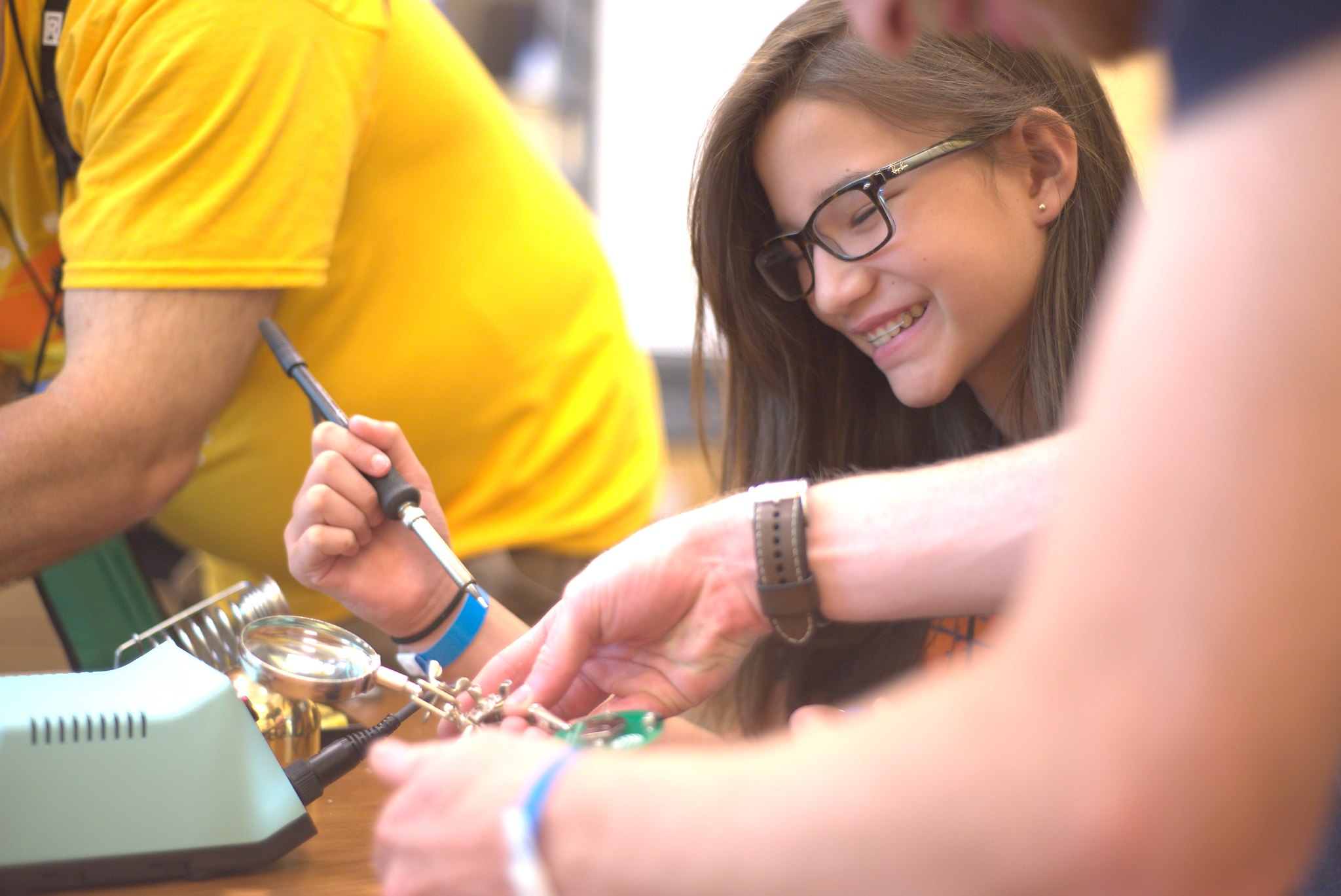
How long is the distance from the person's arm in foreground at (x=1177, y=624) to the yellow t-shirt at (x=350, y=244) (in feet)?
3.19

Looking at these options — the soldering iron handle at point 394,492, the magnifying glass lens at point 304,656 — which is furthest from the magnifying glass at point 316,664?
the soldering iron handle at point 394,492

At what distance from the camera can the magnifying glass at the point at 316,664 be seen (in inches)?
33.3

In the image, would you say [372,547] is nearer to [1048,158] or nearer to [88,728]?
[88,728]

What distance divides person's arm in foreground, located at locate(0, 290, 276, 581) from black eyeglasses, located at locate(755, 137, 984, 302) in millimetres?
543

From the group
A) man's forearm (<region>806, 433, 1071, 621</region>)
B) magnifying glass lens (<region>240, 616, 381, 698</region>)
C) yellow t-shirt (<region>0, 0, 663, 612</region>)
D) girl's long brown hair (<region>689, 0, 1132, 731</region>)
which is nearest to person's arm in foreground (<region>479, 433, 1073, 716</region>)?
man's forearm (<region>806, 433, 1071, 621</region>)

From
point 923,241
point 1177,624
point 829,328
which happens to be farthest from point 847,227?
point 1177,624

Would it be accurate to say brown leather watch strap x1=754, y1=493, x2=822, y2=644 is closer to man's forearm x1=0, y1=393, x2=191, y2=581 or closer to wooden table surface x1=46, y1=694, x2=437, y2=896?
wooden table surface x1=46, y1=694, x2=437, y2=896

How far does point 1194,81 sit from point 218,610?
910 millimetres

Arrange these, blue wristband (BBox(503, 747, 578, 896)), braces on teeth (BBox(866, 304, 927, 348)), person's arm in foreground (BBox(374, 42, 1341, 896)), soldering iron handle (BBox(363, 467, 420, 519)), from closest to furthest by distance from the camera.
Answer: person's arm in foreground (BBox(374, 42, 1341, 896)) → blue wristband (BBox(503, 747, 578, 896)) → soldering iron handle (BBox(363, 467, 420, 519)) → braces on teeth (BBox(866, 304, 927, 348))

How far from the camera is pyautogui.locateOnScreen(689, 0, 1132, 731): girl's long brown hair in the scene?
113 cm

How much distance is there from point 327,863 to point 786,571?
1.19 feet

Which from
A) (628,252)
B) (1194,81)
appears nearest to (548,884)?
(1194,81)

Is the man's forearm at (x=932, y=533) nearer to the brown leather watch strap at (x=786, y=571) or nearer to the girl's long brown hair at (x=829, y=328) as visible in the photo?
the brown leather watch strap at (x=786, y=571)

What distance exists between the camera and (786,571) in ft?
2.64
